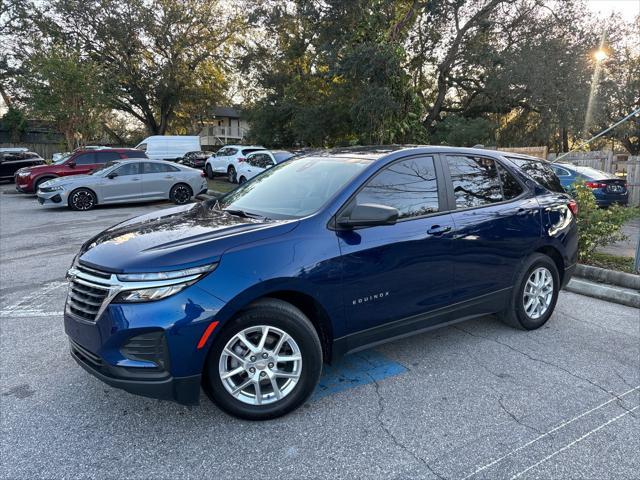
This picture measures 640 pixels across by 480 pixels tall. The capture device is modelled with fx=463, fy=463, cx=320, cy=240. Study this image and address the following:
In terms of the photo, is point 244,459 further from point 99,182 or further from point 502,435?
point 99,182

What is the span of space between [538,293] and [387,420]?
7.66ft

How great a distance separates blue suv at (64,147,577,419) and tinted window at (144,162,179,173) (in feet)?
33.8

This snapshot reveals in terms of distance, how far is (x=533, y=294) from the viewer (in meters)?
4.43

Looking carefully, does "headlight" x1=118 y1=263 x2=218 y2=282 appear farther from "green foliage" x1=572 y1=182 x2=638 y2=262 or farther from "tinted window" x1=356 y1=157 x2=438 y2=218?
"green foliage" x1=572 y1=182 x2=638 y2=262

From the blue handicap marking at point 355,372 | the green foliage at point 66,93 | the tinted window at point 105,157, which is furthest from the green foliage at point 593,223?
the green foliage at point 66,93

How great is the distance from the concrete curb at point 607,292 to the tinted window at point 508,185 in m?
2.17

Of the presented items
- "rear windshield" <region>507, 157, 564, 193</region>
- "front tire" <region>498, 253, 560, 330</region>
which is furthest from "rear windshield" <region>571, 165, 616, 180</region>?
"front tire" <region>498, 253, 560, 330</region>

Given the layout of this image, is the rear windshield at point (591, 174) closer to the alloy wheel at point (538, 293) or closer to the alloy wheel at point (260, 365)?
the alloy wheel at point (538, 293)

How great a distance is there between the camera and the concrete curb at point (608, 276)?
5.71 meters

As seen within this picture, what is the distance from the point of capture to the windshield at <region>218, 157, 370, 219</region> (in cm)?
340

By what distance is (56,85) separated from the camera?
20.7 metres

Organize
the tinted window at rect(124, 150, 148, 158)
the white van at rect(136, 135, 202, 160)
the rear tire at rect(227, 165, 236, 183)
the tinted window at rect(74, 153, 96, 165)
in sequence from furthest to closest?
the white van at rect(136, 135, 202, 160) < the rear tire at rect(227, 165, 236, 183) < the tinted window at rect(124, 150, 148, 158) < the tinted window at rect(74, 153, 96, 165)

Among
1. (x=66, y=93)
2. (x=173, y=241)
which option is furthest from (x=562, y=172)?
(x=66, y=93)

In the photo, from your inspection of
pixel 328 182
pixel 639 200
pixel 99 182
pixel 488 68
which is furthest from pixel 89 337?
pixel 488 68
